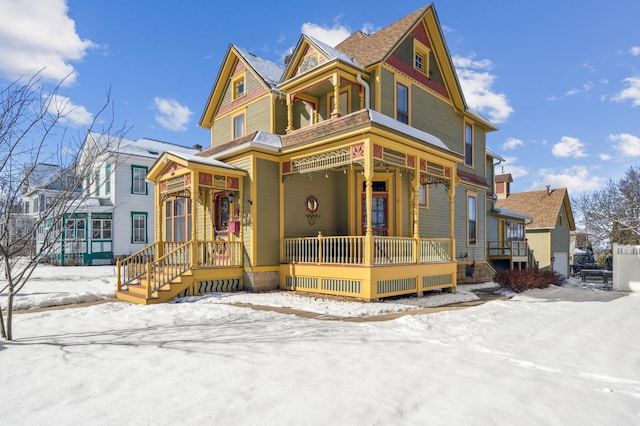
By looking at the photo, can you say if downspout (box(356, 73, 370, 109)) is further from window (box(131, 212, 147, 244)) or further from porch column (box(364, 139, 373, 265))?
window (box(131, 212, 147, 244))

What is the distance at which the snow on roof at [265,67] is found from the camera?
15.3 meters

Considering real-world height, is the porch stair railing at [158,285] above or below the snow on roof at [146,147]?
below

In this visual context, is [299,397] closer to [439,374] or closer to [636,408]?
[439,374]

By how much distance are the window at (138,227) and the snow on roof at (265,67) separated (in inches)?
544

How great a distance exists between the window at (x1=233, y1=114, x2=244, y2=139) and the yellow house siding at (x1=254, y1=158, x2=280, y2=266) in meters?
4.60

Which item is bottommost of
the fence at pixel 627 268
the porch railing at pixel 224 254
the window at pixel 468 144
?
the fence at pixel 627 268

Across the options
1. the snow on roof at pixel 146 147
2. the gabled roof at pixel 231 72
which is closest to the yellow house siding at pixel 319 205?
the gabled roof at pixel 231 72

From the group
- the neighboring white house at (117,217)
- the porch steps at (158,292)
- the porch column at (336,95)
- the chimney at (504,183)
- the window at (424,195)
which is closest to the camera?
the porch steps at (158,292)

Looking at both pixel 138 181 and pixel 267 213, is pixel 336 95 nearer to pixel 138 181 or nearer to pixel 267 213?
pixel 267 213

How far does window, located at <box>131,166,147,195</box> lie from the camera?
82.5ft

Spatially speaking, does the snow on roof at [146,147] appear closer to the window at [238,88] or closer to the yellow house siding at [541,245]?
the window at [238,88]

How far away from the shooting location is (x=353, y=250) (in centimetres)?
1104

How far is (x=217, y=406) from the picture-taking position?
354 centimetres

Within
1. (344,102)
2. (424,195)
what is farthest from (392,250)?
(344,102)
